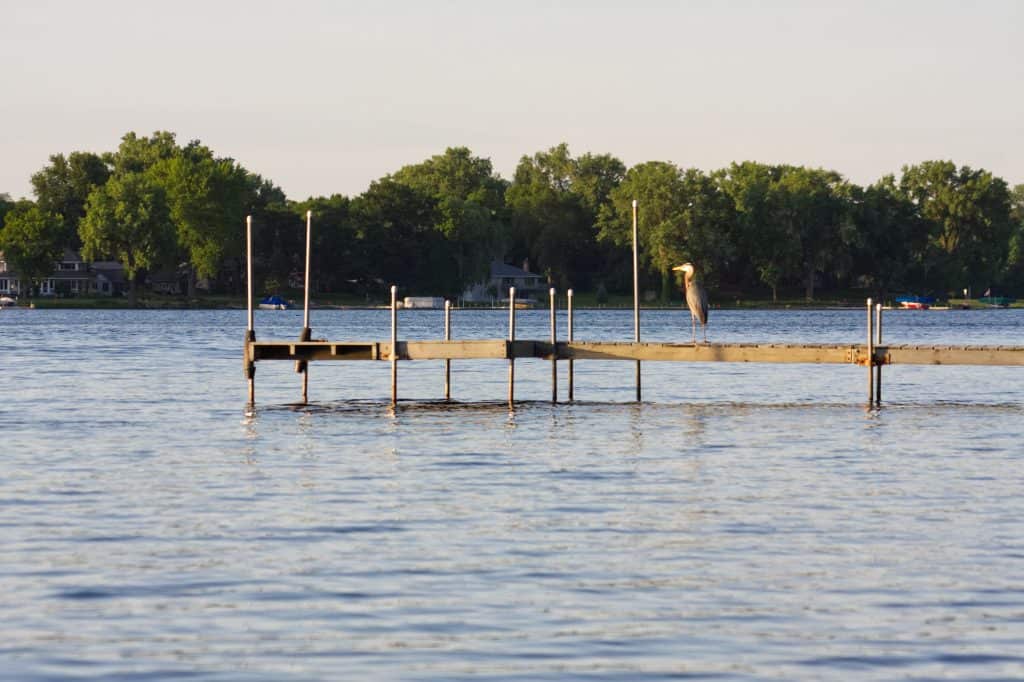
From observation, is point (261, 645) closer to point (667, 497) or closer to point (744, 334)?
point (667, 497)

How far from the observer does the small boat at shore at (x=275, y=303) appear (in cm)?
17088

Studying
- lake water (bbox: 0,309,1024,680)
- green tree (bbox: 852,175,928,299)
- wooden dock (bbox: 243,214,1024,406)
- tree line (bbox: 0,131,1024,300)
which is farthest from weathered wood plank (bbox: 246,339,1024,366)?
green tree (bbox: 852,175,928,299)

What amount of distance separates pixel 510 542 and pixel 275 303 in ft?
499

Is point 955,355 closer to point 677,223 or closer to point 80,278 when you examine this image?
point 677,223

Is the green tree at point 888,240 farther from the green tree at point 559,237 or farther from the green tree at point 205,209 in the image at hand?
the green tree at point 205,209

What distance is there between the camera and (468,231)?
173875mm

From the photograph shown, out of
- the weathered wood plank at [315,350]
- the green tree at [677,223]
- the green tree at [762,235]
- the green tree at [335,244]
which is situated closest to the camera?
the weathered wood plank at [315,350]

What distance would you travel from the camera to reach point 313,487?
2722cm

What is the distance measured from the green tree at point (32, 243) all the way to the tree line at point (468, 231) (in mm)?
177

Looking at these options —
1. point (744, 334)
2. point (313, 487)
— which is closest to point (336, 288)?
point (744, 334)

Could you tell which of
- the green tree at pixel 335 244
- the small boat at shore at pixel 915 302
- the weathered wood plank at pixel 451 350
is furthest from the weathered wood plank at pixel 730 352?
the small boat at shore at pixel 915 302

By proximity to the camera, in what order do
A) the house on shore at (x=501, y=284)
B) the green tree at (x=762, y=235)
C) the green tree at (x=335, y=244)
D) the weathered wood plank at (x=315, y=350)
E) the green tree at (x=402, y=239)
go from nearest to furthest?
the weathered wood plank at (x=315, y=350) → the green tree at (x=335, y=244) → the green tree at (x=402, y=239) → the green tree at (x=762, y=235) → the house on shore at (x=501, y=284)

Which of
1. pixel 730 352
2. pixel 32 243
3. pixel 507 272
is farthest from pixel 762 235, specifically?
pixel 730 352

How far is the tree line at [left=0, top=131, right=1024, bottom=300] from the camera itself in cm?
16662
